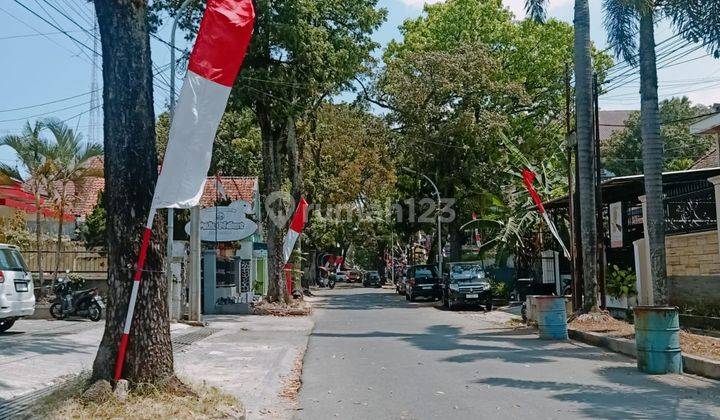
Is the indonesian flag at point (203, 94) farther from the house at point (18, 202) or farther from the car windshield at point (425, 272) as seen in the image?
the car windshield at point (425, 272)

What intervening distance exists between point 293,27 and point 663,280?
12923mm

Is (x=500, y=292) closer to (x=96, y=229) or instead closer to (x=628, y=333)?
(x=628, y=333)

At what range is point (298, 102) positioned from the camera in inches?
928

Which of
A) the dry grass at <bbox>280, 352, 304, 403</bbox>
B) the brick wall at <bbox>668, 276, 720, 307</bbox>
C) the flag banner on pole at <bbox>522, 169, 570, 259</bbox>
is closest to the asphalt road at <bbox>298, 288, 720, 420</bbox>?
the dry grass at <bbox>280, 352, 304, 403</bbox>

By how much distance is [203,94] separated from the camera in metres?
7.32

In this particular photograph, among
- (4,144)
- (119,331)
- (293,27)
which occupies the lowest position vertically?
(119,331)

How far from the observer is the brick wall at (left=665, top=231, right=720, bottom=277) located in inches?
609

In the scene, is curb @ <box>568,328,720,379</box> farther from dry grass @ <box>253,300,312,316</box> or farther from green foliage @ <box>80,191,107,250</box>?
green foliage @ <box>80,191,107,250</box>

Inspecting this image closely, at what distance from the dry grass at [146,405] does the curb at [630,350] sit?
23.5 ft

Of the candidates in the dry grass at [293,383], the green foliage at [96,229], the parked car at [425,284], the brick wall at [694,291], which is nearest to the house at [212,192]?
the green foliage at [96,229]

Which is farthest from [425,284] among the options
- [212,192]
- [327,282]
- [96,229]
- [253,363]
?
[327,282]

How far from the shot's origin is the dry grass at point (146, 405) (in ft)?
20.9

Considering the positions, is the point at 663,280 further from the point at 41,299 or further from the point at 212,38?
the point at 41,299

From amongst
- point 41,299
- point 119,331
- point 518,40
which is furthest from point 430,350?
point 518,40
